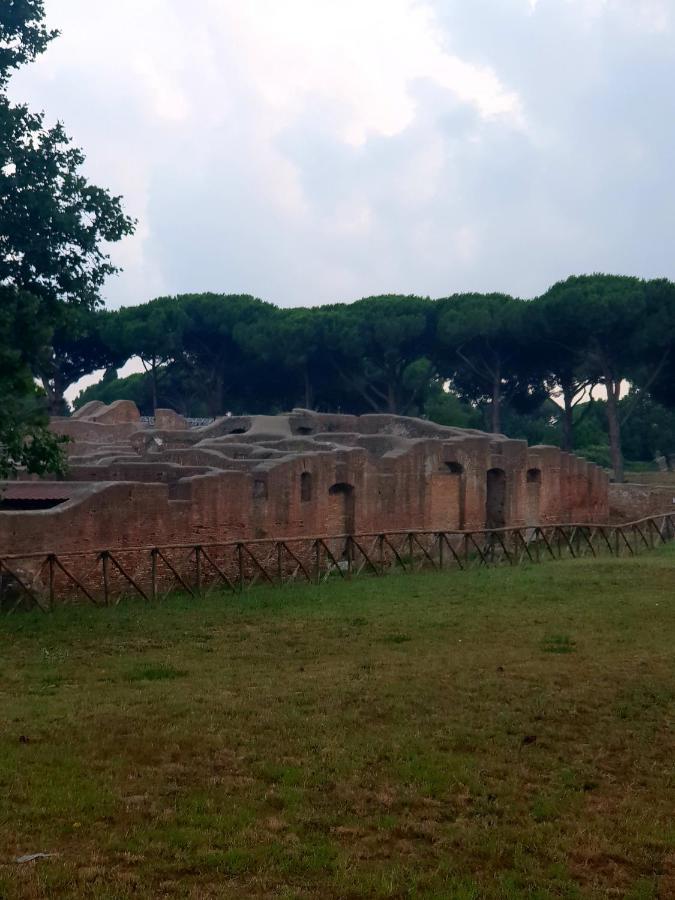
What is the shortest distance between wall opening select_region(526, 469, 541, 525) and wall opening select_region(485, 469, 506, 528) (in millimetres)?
1207

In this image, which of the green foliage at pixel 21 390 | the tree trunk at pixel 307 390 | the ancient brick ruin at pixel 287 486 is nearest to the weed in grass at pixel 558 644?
the green foliage at pixel 21 390

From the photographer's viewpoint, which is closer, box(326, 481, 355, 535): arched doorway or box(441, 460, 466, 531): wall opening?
box(326, 481, 355, 535): arched doorway

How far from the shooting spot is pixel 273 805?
243 inches

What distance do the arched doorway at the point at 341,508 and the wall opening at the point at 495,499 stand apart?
6881 mm

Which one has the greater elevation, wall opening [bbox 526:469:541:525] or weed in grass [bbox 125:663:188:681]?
wall opening [bbox 526:469:541:525]

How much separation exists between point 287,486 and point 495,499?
408 inches

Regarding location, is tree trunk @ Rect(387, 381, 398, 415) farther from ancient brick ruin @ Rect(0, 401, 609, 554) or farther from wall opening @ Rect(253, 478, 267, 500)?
wall opening @ Rect(253, 478, 267, 500)

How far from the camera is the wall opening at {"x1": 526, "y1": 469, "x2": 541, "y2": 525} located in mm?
30547

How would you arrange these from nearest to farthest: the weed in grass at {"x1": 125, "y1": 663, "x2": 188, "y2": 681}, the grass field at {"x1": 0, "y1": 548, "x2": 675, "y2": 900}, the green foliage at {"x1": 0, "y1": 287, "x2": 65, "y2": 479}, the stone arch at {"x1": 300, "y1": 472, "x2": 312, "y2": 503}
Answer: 1. the grass field at {"x1": 0, "y1": 548, "x2": 675, "y2": 900}
2. the weed in grass at {"x1": 125, "y1": 663, "x2": 188, "y2": 681}
3. the green foliage at {"x1": 0, "y1": 287, "x2": 65, "y2": 479}
4. the stone arch at {"x1": 300, "y1": 472, "x2": 312, "y2": 503}

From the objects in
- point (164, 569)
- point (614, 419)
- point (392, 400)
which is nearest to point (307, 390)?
point (392, 400)

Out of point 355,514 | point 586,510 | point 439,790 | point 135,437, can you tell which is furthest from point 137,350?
point 439,790

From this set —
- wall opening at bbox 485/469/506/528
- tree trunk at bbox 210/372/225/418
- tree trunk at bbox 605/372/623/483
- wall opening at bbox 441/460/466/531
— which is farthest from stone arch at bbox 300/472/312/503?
tree trunk at bbox 210/372/225/418

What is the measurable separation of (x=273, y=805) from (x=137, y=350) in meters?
47.3

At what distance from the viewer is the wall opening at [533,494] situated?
30.5 metres
